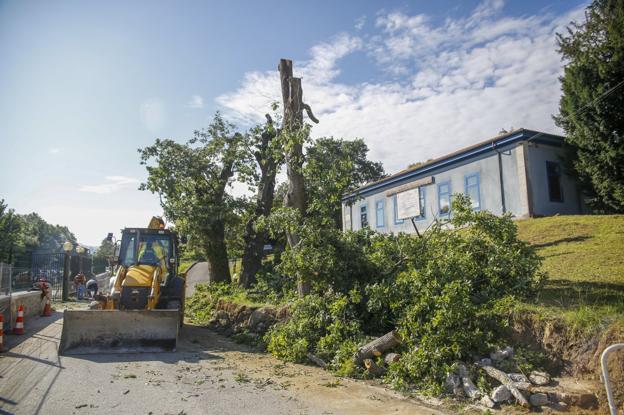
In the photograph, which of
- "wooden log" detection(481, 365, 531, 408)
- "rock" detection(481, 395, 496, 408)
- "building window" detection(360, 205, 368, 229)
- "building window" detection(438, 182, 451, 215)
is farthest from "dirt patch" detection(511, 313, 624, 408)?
"building window" detection(360, 205, 368, 229)

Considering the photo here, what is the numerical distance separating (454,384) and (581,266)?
570cm

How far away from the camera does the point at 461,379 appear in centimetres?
625

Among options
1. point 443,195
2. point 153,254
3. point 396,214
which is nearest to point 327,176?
point 153,254

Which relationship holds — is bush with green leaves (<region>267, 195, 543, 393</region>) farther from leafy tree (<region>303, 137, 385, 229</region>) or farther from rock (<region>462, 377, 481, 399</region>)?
leafy tree (<region>303, 137, 385, 229</region>)

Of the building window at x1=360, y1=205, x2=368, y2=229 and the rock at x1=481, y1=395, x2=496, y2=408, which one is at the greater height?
the building window at x1=360, y1=205, x2=368, y2=229

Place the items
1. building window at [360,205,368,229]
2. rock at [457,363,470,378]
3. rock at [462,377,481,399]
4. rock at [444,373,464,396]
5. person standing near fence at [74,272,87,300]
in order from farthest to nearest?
building window at [360,205,368,229], person standing near fence at [74,272,87,300], rock at [457,363,470,378], rock at [444,373,464,396], rock at [462,377,481,399]

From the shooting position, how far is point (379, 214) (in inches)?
1024

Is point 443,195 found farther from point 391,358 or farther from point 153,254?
point 391,358

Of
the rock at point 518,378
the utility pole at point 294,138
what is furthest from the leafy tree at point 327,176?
the rock at point 518,378

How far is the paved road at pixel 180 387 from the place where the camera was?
5.72 metres

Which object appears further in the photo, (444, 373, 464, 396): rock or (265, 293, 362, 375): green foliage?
(265, 293, 362, 375): green foliage

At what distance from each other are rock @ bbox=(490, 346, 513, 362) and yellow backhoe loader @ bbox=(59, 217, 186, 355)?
20.5 feet

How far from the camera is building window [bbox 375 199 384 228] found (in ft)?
84.7

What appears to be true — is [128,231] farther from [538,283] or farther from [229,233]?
[538,283]
